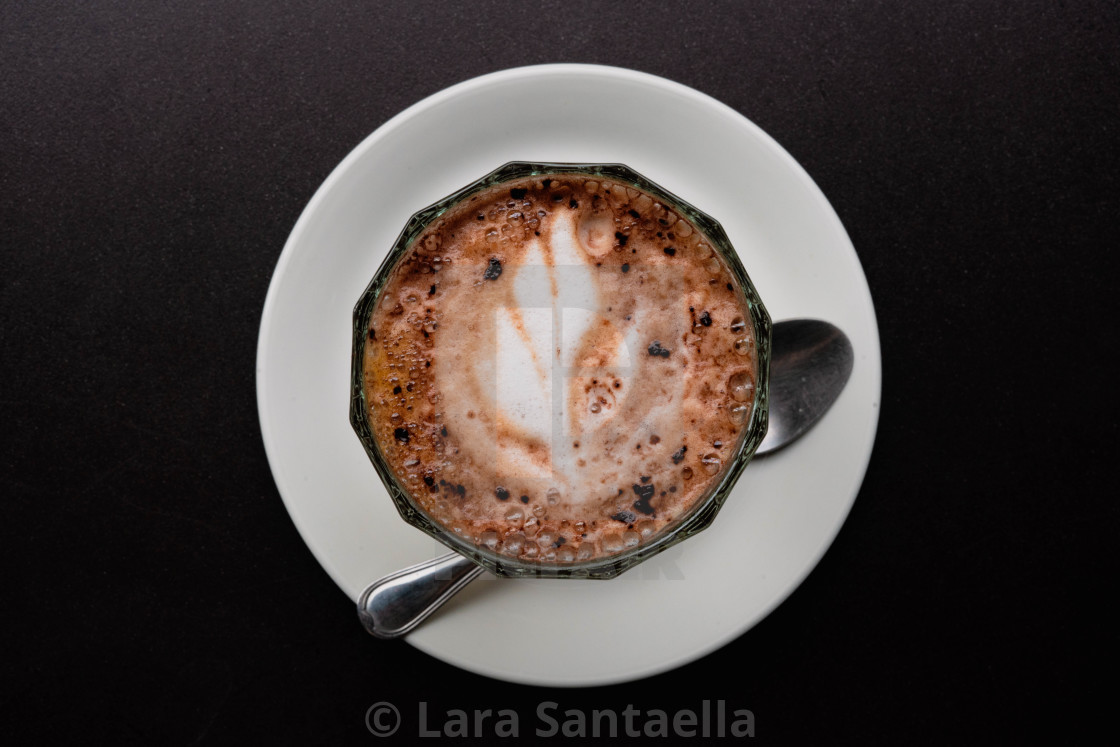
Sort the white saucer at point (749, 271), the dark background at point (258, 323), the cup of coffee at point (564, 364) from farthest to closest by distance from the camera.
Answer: the dark background at point (258, 323), the white saucer at point (749, 271), the cup of coffee at point (564, 364)

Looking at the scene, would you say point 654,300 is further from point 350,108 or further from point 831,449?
point 350,108

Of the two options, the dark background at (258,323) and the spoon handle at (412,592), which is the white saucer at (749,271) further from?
the dark background at (258,323)

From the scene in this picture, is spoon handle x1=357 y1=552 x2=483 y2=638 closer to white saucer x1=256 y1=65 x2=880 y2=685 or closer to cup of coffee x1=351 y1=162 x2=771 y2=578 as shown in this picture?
white saucer x1=256 y1=65 x2=880 y2=685

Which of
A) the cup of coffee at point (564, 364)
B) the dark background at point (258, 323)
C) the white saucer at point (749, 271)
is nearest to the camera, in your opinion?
the cup of coffee at point (564, 364)

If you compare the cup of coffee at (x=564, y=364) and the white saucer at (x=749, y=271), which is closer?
the cup of coffee at (x=564, y=364)

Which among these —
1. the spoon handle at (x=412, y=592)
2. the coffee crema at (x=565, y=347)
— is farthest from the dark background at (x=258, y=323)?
the coffee crema at (x=565, y=347)

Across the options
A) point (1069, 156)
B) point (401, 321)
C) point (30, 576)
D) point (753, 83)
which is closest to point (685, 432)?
point (401, 321)

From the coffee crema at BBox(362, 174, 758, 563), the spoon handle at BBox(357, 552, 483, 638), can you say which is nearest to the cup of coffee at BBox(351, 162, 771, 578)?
the coffee crema at BBox(362, 174, 758, 563)
